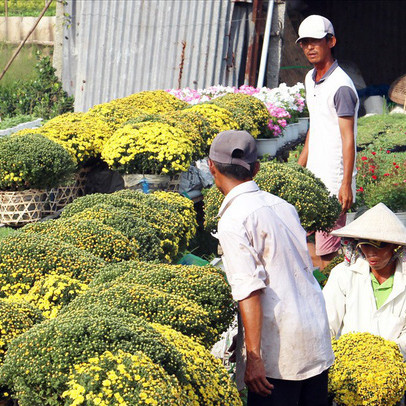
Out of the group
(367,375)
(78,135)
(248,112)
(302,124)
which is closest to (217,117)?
(248,112)

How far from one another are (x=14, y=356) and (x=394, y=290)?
2332 mm

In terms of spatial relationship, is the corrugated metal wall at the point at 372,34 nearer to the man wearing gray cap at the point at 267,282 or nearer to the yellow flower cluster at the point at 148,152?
the yellow flower cluster at the point at 148,152

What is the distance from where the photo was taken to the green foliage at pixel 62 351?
2.98 metres

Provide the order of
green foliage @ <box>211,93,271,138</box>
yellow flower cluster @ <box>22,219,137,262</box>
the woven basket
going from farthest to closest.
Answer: green foliage @ <box>211,93,271,138</box> < the woven basket < yellow flower cluster @ <box>22,219,137,262</box>

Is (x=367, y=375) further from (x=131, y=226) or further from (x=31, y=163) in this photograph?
(x=31, y=163)

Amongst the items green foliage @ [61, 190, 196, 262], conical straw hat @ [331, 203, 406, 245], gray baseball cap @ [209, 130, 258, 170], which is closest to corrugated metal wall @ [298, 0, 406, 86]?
green foliage @ [61, 190, 196, 262]

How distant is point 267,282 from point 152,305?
0.69 meters

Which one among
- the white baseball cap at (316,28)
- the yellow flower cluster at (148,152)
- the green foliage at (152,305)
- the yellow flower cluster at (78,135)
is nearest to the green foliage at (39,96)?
the yellow flower cluster at (78,135)

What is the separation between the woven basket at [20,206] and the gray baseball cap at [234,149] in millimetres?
3782

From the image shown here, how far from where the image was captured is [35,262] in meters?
4.25

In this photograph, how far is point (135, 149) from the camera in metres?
7.03

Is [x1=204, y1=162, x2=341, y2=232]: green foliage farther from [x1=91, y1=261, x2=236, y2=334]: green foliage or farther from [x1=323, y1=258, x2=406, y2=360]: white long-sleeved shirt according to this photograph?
[x1=91, y1=261, x2=236, y2=334]: green foliage

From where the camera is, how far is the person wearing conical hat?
14.6 ft

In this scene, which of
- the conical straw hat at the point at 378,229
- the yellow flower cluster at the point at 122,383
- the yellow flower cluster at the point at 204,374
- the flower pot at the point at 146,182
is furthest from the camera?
the flower pot at the point at 146,182
